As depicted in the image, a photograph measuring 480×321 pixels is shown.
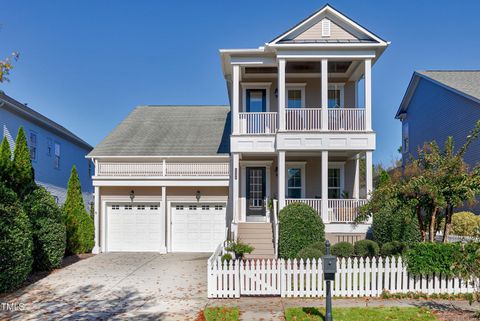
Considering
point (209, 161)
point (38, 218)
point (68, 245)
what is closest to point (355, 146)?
point (209, 161)

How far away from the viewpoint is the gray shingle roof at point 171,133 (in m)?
16.5

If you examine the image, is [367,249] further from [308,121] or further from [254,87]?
[254,87]

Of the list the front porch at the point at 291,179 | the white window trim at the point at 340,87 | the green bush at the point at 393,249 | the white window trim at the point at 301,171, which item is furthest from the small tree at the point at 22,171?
the white window trim at the point at 340,87

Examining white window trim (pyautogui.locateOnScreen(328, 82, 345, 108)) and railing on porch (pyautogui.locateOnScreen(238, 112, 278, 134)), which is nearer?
railing on porch (pyautogui.locateOnScreen(238, 112, 278, 134))

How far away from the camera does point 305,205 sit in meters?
12.5

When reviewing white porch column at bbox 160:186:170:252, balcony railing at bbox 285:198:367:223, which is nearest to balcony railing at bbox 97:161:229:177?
white porch column at bbox 160:186:170:252

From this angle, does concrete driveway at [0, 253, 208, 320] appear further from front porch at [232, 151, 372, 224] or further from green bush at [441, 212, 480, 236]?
green bush at [441, 212, 480, 236]

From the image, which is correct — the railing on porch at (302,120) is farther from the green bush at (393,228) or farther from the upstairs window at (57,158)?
the upstairs window at (57,158)

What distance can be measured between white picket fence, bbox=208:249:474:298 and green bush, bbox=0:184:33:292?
4.97m

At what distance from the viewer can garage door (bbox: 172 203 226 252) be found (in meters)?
16.2

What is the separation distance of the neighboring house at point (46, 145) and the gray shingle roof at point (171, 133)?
4.78 m

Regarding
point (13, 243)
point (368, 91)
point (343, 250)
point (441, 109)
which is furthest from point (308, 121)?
point (13, 243)

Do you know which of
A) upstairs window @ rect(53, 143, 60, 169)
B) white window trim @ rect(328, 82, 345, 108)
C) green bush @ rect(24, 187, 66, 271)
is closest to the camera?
green bush @ rect(24, 187, 66, 271)

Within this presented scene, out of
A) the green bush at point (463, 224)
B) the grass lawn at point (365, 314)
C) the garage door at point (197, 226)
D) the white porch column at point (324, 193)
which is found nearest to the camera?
the grass lawn at point (365, 314)
